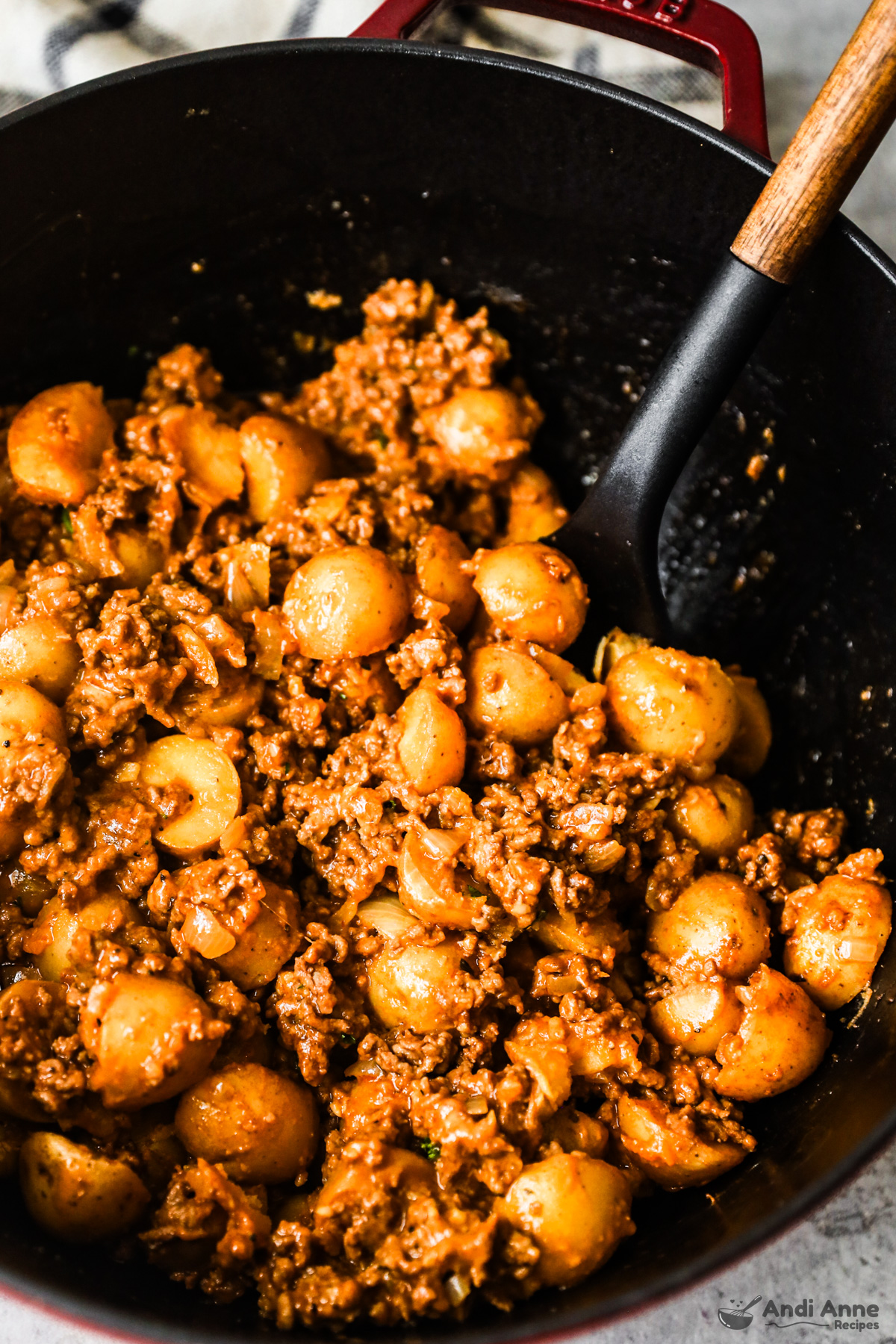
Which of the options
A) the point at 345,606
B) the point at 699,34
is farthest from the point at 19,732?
the point at 699,34

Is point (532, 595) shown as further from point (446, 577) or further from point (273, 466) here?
point (273, 466)

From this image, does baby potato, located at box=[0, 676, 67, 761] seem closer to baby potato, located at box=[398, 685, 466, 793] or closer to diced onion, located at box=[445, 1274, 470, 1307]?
baby potato, located at box=[398, 685, 466, 793]

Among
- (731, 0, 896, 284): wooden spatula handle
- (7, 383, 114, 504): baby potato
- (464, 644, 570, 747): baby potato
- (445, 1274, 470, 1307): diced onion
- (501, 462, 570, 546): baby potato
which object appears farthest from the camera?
(501, 462, 570, 546): baby potato

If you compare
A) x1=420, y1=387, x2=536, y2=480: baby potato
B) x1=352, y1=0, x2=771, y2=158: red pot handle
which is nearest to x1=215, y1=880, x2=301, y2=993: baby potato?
x1=420, y1=387, x2=536, y2=480: baby potato

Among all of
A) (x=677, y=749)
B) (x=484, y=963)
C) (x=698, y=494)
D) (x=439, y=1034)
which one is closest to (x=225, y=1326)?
(x=439, y=1034)

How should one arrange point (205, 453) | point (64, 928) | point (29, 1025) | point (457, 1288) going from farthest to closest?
point (205, 453)
point (64, 928)
point (29, 1025)
point (457, 1288)

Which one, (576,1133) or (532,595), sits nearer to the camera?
(576,1133)

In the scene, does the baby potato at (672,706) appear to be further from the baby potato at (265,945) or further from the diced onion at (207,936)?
the diced onion at (207,936)

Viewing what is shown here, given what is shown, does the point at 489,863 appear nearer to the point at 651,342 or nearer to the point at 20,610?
the point at 20,610
